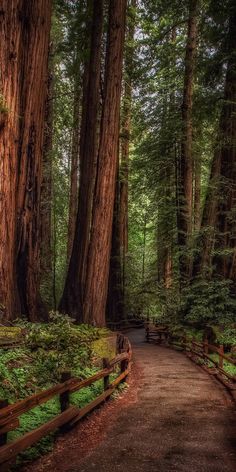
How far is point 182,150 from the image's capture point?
20391mm

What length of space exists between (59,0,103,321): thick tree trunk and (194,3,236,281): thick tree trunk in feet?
14.5

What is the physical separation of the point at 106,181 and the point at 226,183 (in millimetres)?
4879

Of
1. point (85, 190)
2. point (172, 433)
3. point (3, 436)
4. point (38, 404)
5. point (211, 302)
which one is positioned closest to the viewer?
point (3, 436)

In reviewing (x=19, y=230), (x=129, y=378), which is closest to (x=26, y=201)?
(x=19, y=230)

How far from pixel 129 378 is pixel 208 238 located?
22.4 ft

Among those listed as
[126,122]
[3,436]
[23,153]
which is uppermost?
[126,122]

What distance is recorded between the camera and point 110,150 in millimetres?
12359

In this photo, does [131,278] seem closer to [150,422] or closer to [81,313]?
[81,313]

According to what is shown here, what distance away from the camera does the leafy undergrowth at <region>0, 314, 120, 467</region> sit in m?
5.85

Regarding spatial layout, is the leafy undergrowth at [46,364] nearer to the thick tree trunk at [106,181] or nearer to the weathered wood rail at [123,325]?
the thick tree trunk at [106,181]

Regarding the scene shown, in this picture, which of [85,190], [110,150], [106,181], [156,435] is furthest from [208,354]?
[156,435]

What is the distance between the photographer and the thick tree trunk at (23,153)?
9.31 metres

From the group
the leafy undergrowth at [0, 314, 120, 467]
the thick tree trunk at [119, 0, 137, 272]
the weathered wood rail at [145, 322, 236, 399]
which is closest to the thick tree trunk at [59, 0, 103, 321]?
the leafy undergrowth at [0, 314, 120, 467]

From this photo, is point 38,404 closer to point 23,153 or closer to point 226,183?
point 23,153
